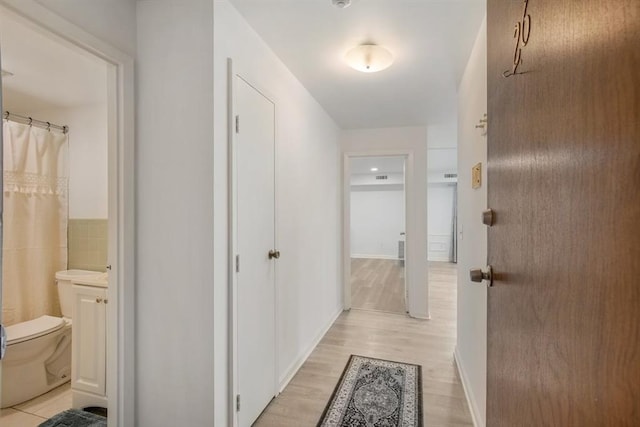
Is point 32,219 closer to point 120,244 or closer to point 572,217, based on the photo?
point 120,244

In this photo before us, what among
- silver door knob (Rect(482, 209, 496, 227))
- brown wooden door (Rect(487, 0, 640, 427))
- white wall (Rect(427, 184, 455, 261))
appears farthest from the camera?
white wall (Rect(427, 184, 455, 261))

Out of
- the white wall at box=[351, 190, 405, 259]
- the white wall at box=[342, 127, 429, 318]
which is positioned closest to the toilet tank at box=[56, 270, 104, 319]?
the white wall at box=[342, 127, 429, 318]

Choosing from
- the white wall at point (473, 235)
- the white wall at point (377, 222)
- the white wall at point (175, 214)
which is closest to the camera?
the white wall at point (175, 214)

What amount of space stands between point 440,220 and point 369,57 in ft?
22.6

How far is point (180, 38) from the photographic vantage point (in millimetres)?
1460

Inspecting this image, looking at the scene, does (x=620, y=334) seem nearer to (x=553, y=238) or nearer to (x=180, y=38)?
(x=553, y=238)

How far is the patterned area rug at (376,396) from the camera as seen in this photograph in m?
1.81

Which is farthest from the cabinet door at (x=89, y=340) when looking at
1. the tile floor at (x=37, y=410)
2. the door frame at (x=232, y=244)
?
the door frame at (x=232, y=244)

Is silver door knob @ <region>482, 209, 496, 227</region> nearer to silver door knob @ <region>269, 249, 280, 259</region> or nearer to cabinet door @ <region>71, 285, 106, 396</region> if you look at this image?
silver door knob @ <region>269, 249, 280, 259</region>

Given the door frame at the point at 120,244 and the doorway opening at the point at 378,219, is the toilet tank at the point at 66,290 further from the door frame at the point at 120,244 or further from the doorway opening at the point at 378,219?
the doorway opening at the point at 378,219

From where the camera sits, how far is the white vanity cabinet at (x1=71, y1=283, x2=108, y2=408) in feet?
6.26

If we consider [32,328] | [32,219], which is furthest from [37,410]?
[32,219]

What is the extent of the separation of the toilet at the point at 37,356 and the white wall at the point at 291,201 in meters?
1.42

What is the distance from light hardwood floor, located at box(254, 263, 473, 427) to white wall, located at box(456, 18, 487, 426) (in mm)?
138
